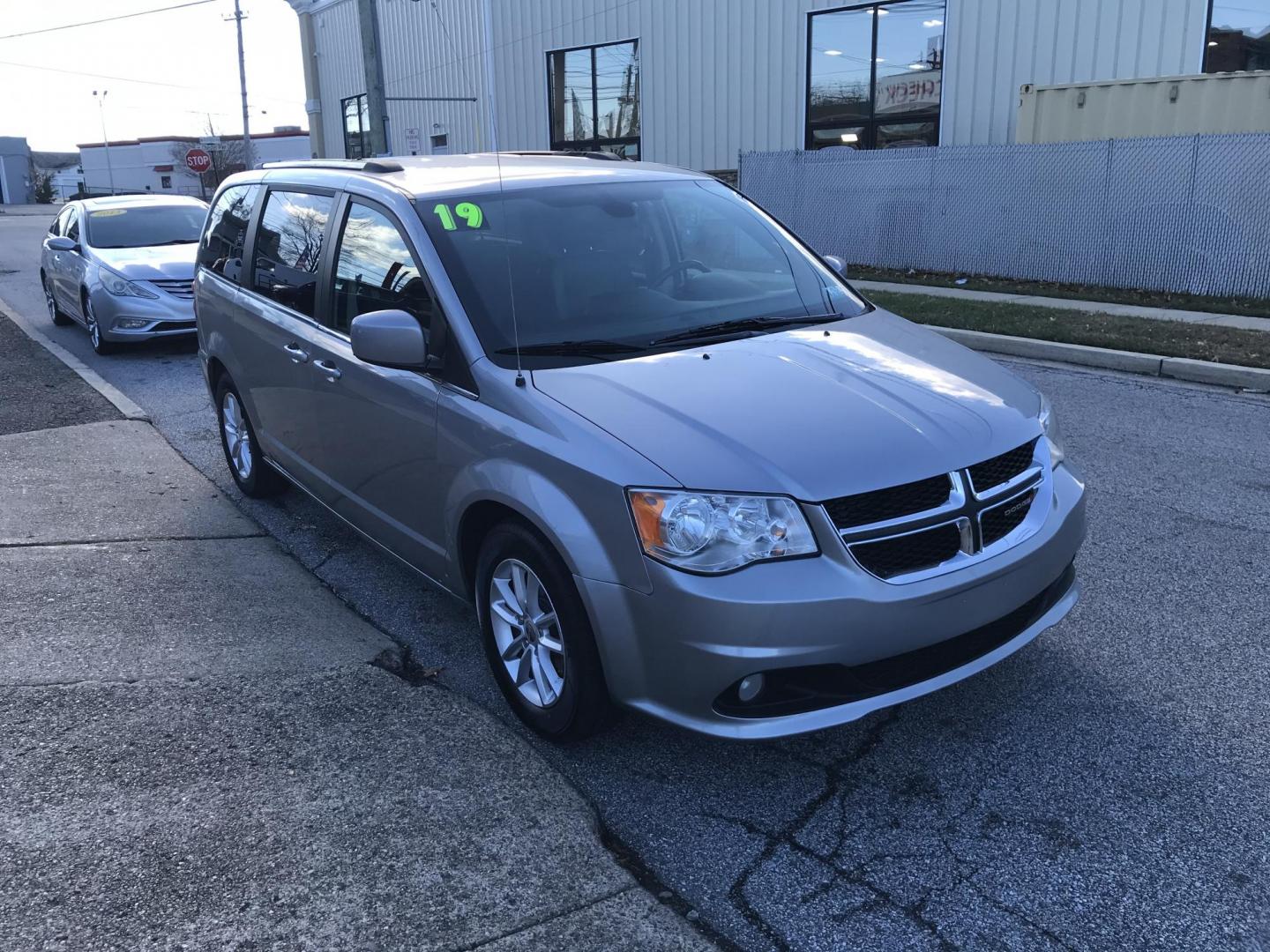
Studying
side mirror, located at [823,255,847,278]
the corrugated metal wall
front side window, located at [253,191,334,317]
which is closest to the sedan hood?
front side window, located at [253,191,334,317]

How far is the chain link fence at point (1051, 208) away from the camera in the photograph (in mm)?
12312

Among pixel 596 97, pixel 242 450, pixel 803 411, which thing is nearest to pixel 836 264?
pixel 803 411

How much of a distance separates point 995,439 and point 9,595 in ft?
14.2

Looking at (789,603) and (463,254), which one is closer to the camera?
(789,603)

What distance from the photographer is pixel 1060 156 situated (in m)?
13.8

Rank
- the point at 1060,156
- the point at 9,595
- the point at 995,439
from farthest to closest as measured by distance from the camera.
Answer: the point at 1060,156
the point at 9,595
the point at 995,439

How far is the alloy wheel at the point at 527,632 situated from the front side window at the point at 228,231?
3047 mm

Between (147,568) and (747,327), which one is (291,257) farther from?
(747,327)

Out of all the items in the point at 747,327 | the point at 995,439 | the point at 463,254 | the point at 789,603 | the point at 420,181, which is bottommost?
the point at 789,603

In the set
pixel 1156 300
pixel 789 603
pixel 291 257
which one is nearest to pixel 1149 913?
pixel 789 603

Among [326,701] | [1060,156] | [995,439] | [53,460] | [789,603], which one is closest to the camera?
[789,603]

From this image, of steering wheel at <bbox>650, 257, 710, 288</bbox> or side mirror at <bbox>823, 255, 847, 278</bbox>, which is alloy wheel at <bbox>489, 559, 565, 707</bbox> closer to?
steering wheel at <bbox>650, 257, 710, 288</bbox>

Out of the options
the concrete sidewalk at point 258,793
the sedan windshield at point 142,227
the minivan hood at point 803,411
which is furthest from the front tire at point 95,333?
the minivan hood at point 803,411

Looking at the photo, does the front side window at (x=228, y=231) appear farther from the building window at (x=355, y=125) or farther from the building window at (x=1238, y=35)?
the building window at (x=355, y=125)
